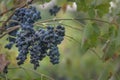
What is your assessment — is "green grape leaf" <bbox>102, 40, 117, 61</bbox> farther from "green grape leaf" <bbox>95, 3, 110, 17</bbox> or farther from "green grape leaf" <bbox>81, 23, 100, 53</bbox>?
"green grape leaf" <bbox>95, 3, 110, 17</bbox>

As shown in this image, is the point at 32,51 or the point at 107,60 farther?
the point at 107,60

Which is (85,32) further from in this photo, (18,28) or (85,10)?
(18,28)

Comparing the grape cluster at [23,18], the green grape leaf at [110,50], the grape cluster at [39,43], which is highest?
the grape cluster at [23,18]

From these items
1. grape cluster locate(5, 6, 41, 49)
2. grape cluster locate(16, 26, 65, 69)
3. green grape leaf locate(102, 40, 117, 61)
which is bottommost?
green grape leaf locate(102, 40, 117, 61)

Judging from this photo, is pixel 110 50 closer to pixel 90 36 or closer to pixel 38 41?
pixel 90 36

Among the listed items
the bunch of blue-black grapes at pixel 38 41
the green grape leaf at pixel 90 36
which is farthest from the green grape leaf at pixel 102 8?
the bunch of blue-black grapes at pixel 38 41

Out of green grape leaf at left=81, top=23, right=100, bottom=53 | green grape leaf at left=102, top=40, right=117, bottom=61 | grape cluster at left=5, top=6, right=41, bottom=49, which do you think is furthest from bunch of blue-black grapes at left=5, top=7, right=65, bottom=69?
green grape leaf at left=102, top=40, right=117, bottom=61

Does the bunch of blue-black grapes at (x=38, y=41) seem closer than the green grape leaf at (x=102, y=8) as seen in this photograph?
Yes

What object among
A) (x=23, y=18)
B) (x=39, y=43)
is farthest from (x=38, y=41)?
(x=23, y=18)

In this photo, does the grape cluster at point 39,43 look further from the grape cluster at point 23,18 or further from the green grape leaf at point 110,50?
the green grape leaf at point 110,50

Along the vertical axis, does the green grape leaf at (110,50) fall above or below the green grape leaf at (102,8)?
below

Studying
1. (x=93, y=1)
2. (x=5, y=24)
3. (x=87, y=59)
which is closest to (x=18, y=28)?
(x=5, y=24)
